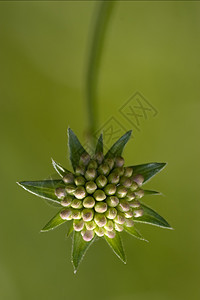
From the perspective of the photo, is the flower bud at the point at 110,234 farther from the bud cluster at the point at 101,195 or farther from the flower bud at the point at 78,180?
the flower bud at the point at 78,180

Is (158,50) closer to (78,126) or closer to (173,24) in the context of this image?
(173,24)

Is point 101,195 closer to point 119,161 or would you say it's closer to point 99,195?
point 99,195

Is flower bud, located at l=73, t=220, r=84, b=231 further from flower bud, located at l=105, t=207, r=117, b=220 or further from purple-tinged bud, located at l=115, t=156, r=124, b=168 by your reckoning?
purple-tinged bud, located at l=115, t=156, r=124, b=168

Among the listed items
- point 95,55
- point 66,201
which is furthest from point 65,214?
point 95,55

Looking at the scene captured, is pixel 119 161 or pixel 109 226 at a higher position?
pixel 119 161

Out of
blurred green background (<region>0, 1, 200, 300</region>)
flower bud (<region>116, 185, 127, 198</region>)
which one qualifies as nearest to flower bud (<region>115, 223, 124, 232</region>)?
flower bud (<region>116, 185, 127, 198</region>)

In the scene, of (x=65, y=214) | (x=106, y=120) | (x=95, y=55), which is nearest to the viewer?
(x=65, y=214)

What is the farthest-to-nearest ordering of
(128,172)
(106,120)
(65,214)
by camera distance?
(106,120) → (128,172) → (65,214)

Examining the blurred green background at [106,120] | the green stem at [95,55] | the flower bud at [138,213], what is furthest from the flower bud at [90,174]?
the blurred green background at [106,120]
